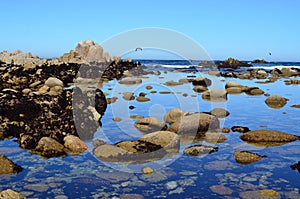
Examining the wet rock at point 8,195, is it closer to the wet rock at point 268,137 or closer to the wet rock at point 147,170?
the wet rock at point 147,170

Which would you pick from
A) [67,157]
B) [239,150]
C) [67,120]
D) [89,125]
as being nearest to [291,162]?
[239,150]

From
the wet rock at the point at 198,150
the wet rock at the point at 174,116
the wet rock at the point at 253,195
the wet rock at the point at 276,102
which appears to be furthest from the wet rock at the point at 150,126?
the wet rock at the point at 276,102

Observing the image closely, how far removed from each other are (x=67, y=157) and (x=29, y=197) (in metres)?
2.80

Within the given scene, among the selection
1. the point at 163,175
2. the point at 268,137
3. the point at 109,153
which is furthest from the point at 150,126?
the point at 163,175

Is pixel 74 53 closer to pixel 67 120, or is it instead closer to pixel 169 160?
pixel 67 120

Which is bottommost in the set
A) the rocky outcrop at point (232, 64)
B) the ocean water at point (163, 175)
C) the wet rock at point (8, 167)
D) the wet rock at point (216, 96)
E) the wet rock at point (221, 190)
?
the wet rock at point (221, 190)

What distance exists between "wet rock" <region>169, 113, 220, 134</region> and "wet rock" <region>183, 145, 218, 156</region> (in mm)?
2012

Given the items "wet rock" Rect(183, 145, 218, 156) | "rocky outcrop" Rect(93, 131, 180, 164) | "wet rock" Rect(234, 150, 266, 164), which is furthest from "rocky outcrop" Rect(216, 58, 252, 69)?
"wet rock" Rect(234, 150, 266, 164)

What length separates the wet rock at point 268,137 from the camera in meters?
11.3

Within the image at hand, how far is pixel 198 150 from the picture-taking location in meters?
10.3

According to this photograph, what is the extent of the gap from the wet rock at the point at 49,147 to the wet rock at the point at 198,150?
13.1 ft

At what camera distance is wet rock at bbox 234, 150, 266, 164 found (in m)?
9.50

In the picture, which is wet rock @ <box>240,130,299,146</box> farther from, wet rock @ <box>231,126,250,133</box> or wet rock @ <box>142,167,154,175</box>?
wet rock @ <box>142,167,154,175</box>

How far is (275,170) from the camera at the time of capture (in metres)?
8.77
